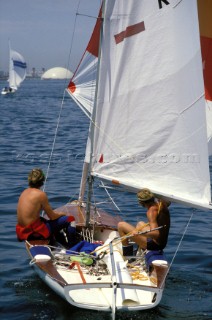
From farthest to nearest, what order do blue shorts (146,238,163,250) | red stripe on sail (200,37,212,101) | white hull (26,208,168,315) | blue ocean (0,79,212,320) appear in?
red stripe on sail (200,37,212,101), blue shorts (146,238,163,250), blue ocean (0,79,212,320), white hull (26,208,168,315)

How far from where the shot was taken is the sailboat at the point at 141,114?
30.2 feet

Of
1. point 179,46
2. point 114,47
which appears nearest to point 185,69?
point 179,46

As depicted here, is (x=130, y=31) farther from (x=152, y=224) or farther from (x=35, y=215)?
(x=35, y=215)

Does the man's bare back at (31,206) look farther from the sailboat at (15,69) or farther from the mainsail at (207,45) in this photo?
the sailboat at (15,69)

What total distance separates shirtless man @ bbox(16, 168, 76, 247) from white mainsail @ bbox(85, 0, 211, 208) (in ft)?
2.94

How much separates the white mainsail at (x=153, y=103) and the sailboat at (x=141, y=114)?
0.01 metres

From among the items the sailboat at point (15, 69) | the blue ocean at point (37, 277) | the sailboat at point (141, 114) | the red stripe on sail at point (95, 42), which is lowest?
the blue ocean at point (37, 277)

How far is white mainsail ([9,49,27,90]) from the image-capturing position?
73375mm

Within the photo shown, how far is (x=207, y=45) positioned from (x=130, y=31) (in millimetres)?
2756

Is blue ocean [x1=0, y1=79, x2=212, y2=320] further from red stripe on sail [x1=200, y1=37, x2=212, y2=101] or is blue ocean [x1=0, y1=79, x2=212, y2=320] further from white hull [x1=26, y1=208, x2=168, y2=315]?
red stripe on sail [x1=200, y1=37, x2=212, y2=101]

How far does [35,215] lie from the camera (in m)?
9.45

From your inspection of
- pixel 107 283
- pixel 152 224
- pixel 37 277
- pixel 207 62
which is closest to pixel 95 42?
pixel 152 224

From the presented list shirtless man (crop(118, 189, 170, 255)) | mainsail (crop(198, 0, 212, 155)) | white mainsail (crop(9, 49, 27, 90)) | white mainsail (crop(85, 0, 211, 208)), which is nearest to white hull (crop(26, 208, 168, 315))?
shirtless man (crop(118, 189, 170, 255))

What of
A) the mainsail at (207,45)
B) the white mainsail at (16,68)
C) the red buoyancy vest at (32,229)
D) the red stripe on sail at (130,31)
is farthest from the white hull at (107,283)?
the white mainsail at (16,68)
